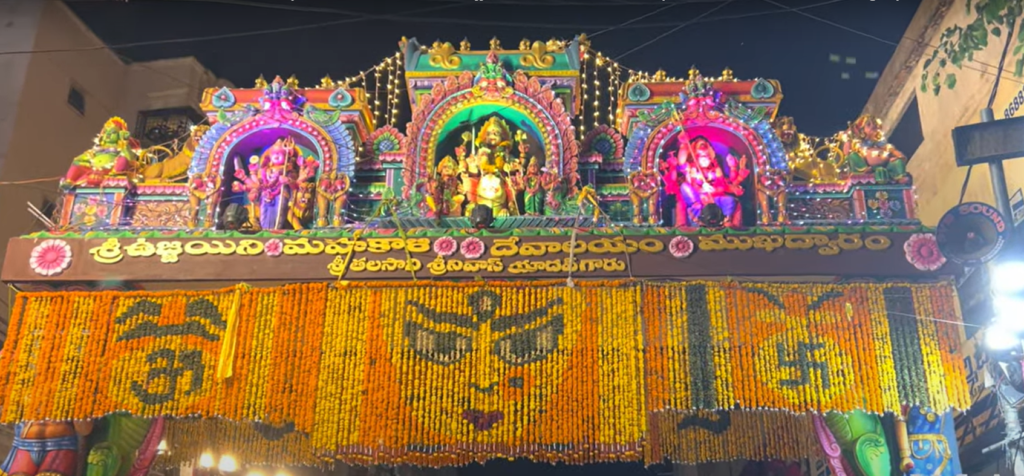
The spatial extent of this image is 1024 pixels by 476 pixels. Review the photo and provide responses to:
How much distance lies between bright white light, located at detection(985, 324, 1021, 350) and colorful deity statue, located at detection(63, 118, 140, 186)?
8241mm

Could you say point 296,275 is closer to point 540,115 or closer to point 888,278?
point 540,115

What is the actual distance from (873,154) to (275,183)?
5.97 meters

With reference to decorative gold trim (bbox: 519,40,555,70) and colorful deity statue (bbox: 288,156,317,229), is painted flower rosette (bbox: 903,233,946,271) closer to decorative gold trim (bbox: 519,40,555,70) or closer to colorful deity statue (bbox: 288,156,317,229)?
decorative gold trim (bbox: 519,40,555,70)

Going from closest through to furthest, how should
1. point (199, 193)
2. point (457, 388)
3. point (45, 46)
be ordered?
1. point (457, 388)
2. point (199, 193)
3. point (45, 46)

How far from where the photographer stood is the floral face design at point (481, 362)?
25.1ft

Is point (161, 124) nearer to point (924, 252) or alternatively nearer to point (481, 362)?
point (481, 362)

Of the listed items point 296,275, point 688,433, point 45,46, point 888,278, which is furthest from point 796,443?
point 45,46

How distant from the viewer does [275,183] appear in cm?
890

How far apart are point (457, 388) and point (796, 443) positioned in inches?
142

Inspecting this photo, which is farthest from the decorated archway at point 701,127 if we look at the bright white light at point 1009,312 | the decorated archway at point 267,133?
the decorated archway at point 267,133

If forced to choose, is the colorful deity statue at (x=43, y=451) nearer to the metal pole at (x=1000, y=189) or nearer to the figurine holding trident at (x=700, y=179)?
the figurine holding trident at (x=700, y=179)

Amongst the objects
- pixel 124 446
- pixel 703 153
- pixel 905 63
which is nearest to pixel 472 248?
pixel 703 153

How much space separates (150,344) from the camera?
7.93m

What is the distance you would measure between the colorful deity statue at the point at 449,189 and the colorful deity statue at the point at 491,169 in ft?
0.27
